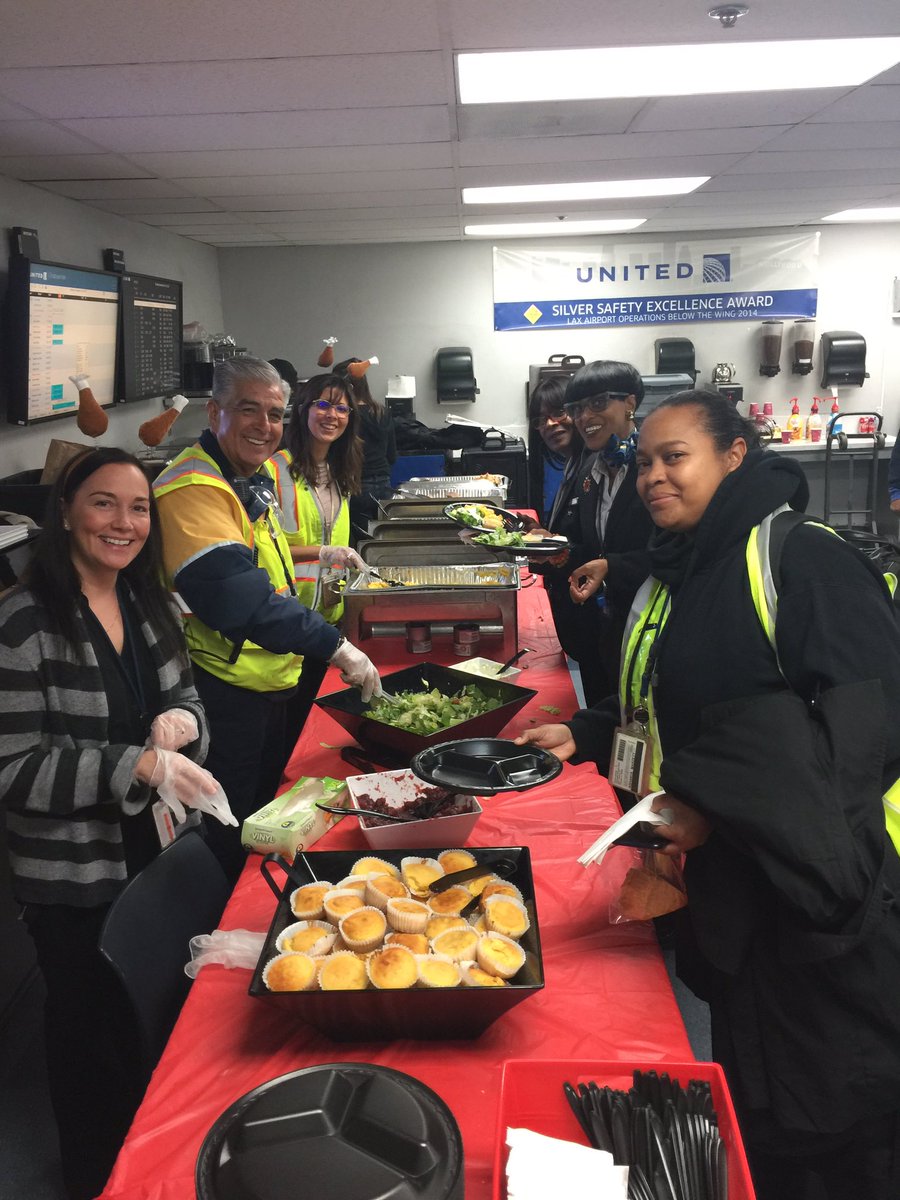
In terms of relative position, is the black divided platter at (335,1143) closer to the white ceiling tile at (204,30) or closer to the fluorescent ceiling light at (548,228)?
the white ceiling tile at (204,30)

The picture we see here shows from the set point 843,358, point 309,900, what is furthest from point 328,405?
point 843,358

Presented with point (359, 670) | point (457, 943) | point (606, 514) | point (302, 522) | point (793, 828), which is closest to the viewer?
point (793, 828)

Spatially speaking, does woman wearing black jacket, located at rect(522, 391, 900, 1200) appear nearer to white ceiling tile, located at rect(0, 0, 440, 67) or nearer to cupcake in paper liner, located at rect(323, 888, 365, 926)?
cupcake in paper liner, located at rect(323, 888, 365, 926)

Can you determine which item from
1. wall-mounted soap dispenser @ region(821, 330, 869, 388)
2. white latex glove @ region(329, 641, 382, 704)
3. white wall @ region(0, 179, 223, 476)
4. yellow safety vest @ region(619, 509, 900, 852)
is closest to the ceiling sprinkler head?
yellow safety vest @ region(619, 509, 900, 852)

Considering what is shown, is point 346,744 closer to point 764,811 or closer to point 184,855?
point 184,855

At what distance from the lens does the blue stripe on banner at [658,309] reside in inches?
298

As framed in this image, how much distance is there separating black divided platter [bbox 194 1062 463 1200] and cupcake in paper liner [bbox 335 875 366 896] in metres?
0.54

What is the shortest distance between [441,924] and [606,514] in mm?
2243

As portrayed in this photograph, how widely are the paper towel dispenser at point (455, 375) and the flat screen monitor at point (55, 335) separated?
Result: 3.29 metres

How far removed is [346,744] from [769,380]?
21.7ft

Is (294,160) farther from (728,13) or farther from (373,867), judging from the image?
(373,867)

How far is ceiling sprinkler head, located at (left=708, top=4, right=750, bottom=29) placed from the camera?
219 centimetres

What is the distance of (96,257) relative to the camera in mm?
4867

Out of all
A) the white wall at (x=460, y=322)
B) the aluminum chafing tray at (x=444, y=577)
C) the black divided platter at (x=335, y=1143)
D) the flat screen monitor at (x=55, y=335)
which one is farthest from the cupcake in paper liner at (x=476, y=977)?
the white wall at (x=460, y=322)
